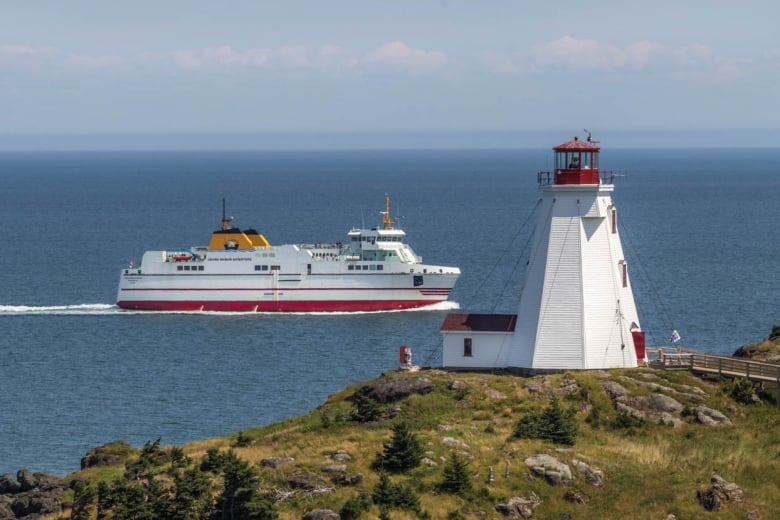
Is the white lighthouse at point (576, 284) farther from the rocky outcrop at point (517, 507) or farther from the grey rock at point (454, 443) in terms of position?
the rocky outcrop at point (517, 507)

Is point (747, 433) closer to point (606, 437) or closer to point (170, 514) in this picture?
point (606, 437)

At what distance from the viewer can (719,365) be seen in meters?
39.7

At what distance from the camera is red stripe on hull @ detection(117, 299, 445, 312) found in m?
83.4

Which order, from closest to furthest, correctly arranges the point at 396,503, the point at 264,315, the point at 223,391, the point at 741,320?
the point at 396,503 → the point at 223,391 → the point at 741,320 → the point at 264,315

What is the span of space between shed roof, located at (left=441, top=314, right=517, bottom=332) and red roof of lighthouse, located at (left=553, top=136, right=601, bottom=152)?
17.3ft

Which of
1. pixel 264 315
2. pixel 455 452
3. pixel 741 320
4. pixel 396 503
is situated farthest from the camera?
pixel 264 315

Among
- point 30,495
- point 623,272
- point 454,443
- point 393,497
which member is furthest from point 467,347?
point 30,495

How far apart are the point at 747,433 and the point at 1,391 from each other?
1340 inches

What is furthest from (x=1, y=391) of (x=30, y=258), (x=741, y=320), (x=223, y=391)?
(x=30, y=258)

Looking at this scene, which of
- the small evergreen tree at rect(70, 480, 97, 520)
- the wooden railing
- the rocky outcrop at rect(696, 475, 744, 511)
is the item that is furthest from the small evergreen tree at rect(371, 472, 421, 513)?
the wooden railing

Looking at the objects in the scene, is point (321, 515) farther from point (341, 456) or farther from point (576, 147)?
point (576, 147)

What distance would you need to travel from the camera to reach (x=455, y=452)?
33.7 meters

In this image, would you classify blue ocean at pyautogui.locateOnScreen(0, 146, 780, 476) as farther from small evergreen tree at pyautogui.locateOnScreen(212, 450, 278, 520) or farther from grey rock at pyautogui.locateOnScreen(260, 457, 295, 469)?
small evergreen tree at pyautogui.locateOnScreen(212, 450, 278, 520)

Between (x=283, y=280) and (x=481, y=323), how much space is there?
43.1 metres
